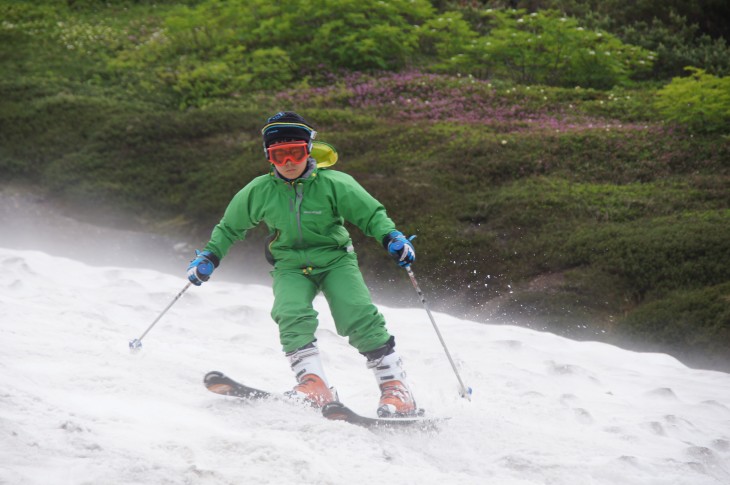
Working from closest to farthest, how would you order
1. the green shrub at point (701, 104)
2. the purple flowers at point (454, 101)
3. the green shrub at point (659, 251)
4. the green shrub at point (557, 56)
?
the green shrub at point (659, 251) → the green shrub at point (701, 104) → the purple flowers at point (454, 101) → the green shrub at point (557, 56)

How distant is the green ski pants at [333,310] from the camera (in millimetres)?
5297

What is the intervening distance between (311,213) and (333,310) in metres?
0.67

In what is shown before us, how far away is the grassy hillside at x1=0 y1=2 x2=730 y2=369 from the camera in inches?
338

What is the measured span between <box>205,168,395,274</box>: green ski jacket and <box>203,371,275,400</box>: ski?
2.78ft

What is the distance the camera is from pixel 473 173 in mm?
11391

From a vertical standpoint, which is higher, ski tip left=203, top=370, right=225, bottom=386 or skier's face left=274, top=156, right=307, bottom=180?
skier's face left=274, top=156, right=307, bottom=180

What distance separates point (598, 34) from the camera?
52.4 ft

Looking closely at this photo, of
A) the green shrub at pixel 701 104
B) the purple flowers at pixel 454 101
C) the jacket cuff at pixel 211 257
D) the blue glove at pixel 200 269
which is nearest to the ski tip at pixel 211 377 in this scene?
the blue glove at pixel 200 269

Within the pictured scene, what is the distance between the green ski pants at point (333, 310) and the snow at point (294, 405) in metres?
0.51

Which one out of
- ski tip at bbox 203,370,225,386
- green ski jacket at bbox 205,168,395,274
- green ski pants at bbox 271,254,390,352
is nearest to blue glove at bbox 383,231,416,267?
green ski jacket at bbox 205,168,395,274

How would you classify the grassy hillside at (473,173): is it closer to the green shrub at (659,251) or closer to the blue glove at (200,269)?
the green shrub at (659,251)

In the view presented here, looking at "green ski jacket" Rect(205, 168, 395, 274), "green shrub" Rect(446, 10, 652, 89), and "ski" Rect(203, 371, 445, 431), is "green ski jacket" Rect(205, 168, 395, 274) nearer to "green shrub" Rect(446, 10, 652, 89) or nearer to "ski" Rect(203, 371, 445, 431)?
"ski" Rect(203, 371, 445, 431)

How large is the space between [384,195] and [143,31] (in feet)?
39.9

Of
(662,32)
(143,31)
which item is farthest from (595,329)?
(143,31)
